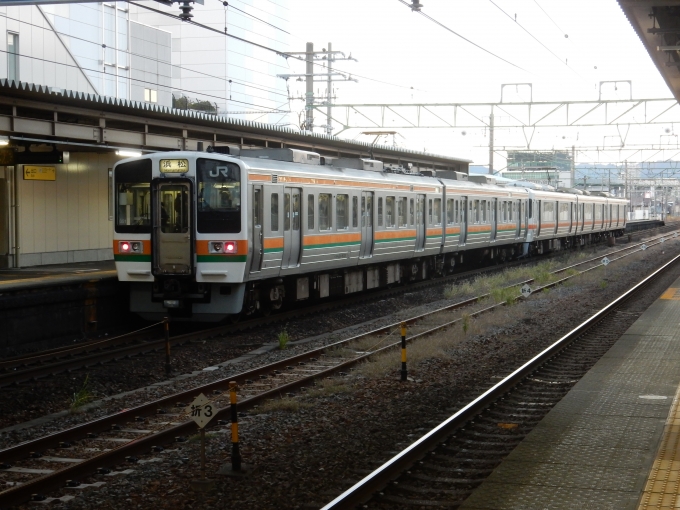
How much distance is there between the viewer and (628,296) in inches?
830

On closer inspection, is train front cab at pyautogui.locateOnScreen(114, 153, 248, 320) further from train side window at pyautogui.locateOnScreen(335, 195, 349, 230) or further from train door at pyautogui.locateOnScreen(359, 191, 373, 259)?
train door at pyautogui.locateOnScreen(359, 191, 373, 259)

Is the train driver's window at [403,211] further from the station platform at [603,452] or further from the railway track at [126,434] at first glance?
the station platform at [603,452]

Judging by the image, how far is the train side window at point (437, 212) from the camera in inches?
984

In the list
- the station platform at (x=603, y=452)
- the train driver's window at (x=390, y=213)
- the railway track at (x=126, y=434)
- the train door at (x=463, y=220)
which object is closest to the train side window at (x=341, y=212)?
the train driver's window at (x=390, y=213)

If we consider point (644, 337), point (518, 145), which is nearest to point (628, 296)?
point (644, 337)

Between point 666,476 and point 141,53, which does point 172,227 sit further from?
point 141,53

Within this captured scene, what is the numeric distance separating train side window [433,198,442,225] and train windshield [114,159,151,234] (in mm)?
11221

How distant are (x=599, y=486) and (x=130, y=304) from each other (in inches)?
419

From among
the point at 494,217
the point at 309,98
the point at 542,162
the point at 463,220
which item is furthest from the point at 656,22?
the point at 542,162

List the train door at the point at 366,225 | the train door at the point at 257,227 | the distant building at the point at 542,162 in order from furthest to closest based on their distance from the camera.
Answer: the distant building at the point at 542,162 < the train door at the point at 366,225 < the train door at the point at 257,227

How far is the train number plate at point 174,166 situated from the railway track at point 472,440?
639 cm

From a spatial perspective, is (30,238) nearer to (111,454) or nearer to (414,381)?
(414,381)

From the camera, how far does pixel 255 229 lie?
49.7ft

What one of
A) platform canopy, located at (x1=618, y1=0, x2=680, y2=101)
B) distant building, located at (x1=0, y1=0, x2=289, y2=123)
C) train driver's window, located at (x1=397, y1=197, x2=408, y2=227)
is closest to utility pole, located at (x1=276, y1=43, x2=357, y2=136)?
distant building, located at (x1=0, y1=0, x2=289, y2=123)
